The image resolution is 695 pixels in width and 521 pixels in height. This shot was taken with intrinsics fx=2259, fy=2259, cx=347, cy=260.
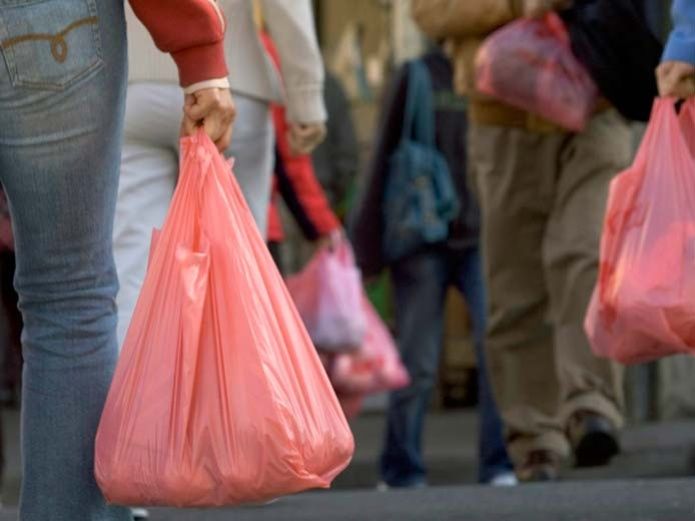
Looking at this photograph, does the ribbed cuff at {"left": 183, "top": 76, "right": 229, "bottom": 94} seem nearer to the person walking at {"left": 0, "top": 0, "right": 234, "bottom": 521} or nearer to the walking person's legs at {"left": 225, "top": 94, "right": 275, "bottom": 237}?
the person walking at {"left": 0, "top": 0, "right": 234, "bottom": 521}

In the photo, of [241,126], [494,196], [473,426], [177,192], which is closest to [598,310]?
[241,126]

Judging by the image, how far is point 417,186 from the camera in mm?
8516

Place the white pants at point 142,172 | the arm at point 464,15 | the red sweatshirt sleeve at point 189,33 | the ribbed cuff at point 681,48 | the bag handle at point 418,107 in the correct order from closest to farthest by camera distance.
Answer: the red sweatshirt sleeve at point 189,33 < the ribbed cuff at point 681,48 < the white pants at point 142,172 < the arm at point 464,15 < the bag handle at point 418,107

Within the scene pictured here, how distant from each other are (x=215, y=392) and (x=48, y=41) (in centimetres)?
70

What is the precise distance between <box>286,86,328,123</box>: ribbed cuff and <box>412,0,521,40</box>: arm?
4.20ft

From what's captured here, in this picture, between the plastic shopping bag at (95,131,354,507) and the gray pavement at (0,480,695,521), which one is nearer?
the plastic shopping bag at (95,131,354,507)

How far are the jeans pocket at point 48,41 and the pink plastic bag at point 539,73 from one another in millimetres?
2885

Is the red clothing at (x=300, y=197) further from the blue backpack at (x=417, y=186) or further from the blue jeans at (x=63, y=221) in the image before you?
the blue jeans at (x=63, y=221)

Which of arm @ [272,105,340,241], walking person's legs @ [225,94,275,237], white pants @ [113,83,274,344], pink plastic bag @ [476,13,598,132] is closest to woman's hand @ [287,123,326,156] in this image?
walking person's legs @ [225,94,275,237]

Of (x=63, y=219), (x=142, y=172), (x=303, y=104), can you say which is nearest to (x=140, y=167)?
(x=142, y=172)

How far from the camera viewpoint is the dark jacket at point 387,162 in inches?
340

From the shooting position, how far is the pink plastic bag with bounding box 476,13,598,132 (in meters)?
6.79

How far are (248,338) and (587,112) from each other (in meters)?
2.88

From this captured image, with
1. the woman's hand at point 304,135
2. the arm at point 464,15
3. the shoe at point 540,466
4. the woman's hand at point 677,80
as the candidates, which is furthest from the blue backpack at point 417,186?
the woman's hand at point 677,80
